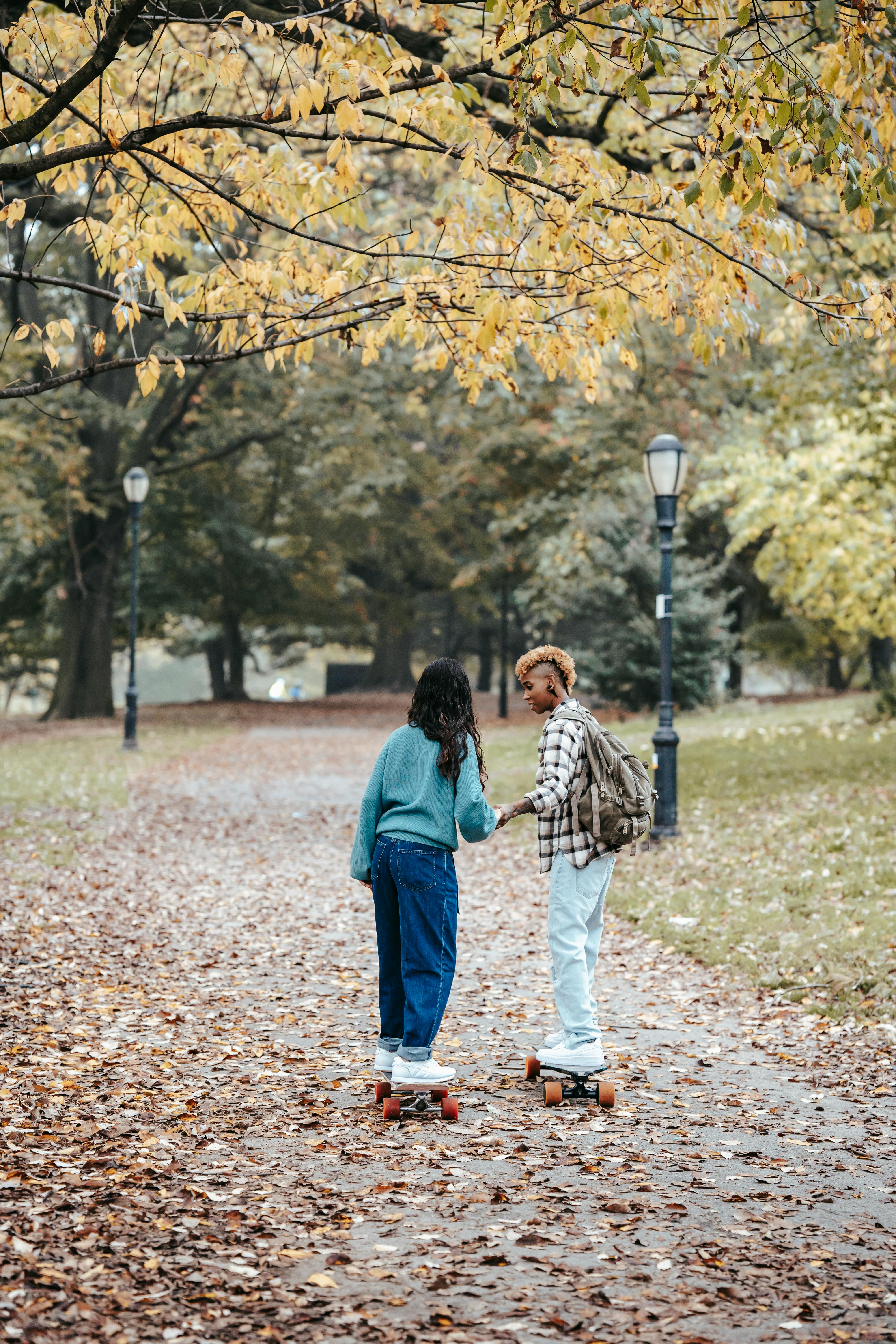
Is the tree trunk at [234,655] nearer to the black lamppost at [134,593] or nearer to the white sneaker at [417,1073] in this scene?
the black lamppost at [134,593]

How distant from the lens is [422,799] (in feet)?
16.5

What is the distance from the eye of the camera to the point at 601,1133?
16.1ft

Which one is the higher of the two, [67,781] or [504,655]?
[504,655]

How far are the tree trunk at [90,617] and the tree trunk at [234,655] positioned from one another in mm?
10468

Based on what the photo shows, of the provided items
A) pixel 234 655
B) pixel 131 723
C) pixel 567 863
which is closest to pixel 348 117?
pixel 567 863

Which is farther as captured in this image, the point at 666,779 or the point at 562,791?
the point at 666,779

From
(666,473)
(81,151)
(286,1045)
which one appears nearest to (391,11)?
(81,151)

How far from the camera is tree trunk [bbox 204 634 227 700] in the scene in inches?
1731

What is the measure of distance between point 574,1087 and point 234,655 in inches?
1376

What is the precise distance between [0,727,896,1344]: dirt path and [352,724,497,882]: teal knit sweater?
46.7 inches

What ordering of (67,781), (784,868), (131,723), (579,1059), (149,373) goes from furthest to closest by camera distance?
1. (131,723)
2. (67,781)
3. (784,868)
4. (149,373)
5. (579,1059)

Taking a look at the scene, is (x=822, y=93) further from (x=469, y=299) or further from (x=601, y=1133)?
(x=601, y=1133)

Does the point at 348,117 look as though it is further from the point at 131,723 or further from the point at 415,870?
the point at 131,723

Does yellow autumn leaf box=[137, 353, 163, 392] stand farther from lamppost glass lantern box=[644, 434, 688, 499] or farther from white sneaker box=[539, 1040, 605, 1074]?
lamppost glass lantern box=[644, 434, 688, 499]
